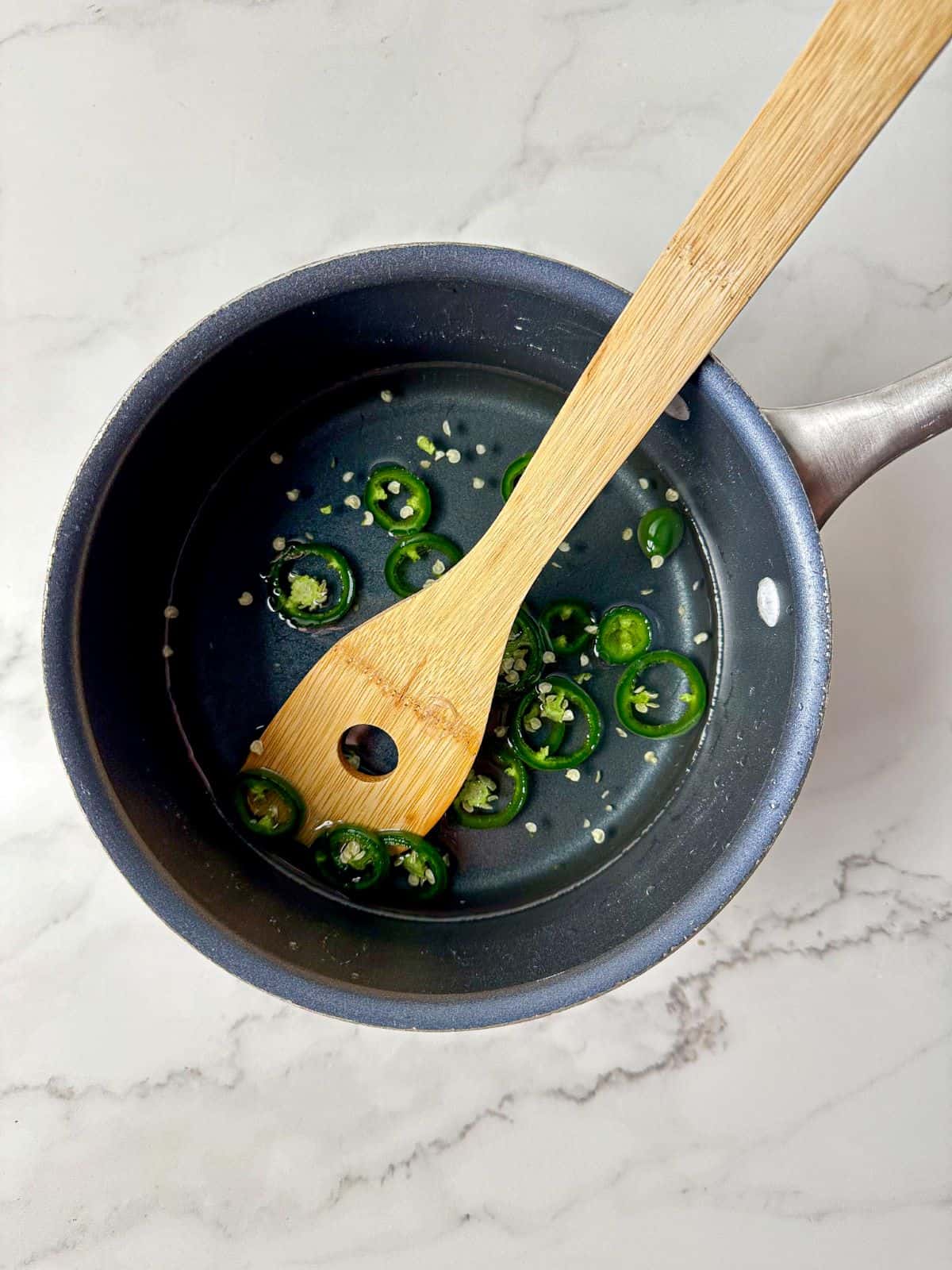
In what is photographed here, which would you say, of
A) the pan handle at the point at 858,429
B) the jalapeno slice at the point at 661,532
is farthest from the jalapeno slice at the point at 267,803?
the pan handle at the point at 858,429

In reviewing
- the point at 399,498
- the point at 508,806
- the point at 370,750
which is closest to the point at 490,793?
the point at 508,806

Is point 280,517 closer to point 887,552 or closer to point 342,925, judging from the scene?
point 342,925

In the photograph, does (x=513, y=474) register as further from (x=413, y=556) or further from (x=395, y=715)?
(x=395, y=715)

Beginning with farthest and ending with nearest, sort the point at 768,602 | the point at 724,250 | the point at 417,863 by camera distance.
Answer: the point at 417,863
the point at 768,602
the point at 724,250

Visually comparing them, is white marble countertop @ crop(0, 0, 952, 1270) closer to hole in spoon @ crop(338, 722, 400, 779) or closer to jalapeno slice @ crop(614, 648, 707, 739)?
jalapeno slice @ crop(614, 648, 707, 739)

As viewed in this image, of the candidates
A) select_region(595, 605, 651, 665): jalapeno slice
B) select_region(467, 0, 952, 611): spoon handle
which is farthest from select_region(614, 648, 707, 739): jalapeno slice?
select_region(467, 0, 952, 611): spoon handle

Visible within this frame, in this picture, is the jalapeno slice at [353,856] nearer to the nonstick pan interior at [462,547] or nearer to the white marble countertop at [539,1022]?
the nonstick pan interior at [462,547]
